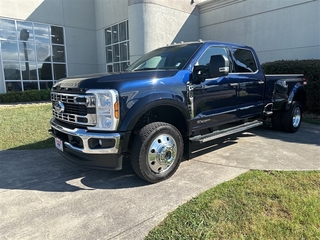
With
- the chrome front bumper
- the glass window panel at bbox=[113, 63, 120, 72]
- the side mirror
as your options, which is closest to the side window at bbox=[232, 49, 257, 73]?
the side mirror

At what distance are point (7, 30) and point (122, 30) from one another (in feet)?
22.5

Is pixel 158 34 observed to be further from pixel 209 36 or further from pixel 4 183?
pixel 4 183

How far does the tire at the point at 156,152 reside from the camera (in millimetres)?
3402

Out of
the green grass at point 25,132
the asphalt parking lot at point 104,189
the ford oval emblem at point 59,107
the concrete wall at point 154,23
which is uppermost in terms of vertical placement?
the concrete wall at point 154,23

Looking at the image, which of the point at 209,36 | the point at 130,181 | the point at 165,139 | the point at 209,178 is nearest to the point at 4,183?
the point at 130,181

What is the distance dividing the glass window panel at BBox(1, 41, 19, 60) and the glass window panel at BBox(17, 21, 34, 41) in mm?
624

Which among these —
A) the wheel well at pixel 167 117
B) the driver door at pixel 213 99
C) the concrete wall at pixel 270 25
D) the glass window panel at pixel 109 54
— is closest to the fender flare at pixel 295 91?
the driver door at pixel 213 99

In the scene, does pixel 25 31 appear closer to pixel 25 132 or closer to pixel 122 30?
pixel 122 30

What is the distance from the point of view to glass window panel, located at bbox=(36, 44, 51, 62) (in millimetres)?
16203

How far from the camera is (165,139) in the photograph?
12.1 ft

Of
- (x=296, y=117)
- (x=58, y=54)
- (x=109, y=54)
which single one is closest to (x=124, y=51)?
(x=109, y=54)

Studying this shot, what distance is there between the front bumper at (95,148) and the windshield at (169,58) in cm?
167

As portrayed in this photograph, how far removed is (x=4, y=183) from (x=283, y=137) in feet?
19.6

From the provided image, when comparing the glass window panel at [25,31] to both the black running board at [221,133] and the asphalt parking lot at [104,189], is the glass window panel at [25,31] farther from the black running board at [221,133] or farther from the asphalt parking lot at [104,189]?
the black running board at [221,133]
